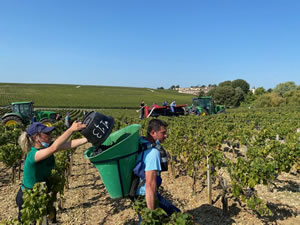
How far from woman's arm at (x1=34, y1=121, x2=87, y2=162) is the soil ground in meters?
2.60

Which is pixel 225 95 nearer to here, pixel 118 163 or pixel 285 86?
pixel 285 86

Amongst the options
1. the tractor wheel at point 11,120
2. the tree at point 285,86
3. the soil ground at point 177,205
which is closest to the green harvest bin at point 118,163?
the soil ground at point 177,205

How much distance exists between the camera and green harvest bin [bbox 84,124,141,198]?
5.92 feet

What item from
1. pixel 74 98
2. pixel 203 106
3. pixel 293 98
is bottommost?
pixel 203 106

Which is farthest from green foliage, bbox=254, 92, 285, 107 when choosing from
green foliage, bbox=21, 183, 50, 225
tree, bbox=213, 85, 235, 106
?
green foliage, bbox=21, 183, 50, 225

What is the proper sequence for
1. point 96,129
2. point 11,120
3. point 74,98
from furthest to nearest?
point 74,98
point 11,120
point 96,129

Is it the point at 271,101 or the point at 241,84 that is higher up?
the point at 241,84

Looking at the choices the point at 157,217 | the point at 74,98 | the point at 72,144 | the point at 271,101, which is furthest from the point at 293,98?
the point at 74,98

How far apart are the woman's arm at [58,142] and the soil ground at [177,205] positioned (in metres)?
2.60

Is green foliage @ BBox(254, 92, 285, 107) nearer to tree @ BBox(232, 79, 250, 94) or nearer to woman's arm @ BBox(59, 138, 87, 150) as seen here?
woman's arm @ BBox(59, 138, 87, 150)

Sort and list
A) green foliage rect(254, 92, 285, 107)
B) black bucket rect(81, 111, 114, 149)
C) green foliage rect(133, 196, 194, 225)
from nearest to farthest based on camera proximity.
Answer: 1. black bucket rect(81, 111, 114, 149)
2. green foliage rect(133, 196, 194, 225)
3. green foliage rect(254, 92, 285, 107)

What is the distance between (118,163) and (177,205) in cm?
354

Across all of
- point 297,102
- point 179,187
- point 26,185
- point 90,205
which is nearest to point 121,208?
point 90,205

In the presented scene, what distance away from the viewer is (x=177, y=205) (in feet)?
15.9
